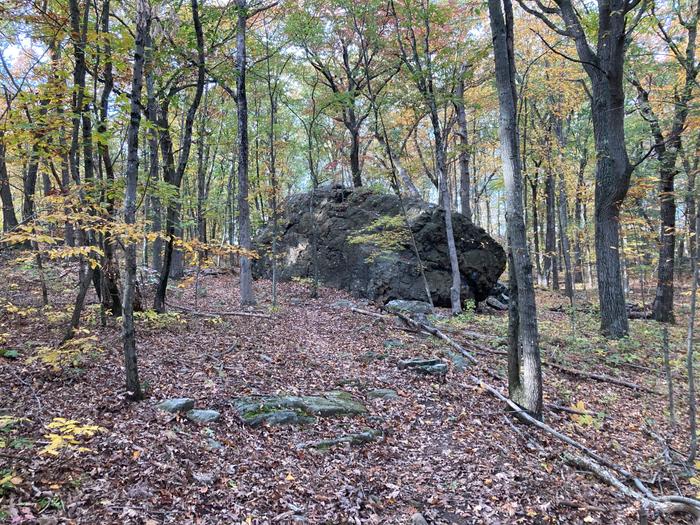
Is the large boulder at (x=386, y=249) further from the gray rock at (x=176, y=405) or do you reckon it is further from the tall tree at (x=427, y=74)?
the gray rock at (x=176, y=405)

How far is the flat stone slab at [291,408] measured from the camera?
4922 mm

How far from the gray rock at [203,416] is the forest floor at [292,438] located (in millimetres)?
100

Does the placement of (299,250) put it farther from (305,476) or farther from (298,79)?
(305,476)

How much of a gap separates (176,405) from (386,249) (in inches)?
392

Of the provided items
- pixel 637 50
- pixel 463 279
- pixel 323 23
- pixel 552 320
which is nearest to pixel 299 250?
pixel 463 279

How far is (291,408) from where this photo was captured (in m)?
5.21

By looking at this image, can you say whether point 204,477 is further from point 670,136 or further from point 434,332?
point 670,136

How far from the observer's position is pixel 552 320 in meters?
13.0

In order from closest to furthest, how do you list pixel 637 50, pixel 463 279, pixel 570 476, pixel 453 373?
1. pixel 570 476
2. pixel 453 373
3. pixel 637 50
4. pixel 463 279

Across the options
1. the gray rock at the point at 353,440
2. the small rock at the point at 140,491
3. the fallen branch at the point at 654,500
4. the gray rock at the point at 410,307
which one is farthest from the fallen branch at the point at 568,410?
the gray rock at the point at 410,307

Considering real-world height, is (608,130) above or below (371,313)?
above

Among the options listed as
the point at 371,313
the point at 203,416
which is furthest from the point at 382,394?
the point at 371,313

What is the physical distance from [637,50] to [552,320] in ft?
28.3

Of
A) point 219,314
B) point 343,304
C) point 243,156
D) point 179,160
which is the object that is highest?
point 243,156
